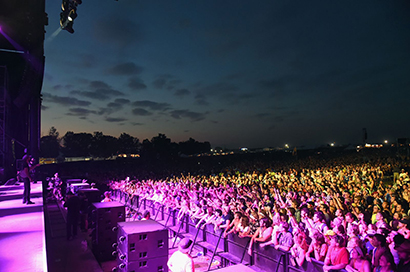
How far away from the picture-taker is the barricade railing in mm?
4961

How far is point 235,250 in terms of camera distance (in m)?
6.47

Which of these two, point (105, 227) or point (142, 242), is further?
point (105, 227)

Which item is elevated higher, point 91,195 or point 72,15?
point 72,15

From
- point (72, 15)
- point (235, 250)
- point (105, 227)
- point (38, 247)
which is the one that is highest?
point (72, 15)

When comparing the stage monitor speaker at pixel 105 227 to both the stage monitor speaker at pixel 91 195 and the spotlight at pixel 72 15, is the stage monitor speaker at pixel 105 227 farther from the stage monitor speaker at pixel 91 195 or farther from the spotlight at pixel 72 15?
the spotlight at pixel 72 15

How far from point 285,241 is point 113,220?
4222mm

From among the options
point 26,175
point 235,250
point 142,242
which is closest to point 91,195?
point 26,175

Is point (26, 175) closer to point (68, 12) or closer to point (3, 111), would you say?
point (68, 12)

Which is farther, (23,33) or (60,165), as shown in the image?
(60,165)

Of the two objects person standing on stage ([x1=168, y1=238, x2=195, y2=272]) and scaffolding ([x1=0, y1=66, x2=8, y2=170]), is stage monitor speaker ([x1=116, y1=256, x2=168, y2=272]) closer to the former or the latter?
person standing on stage ([x1=168, y1=238, x2=195, y2=272])

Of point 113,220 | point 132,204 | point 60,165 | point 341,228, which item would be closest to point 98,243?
point 113,220

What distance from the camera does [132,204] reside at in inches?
553

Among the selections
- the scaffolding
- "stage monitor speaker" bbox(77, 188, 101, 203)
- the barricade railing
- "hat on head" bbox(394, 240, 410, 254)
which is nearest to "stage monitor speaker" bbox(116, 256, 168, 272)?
the barricade railing

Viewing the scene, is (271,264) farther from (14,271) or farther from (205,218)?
(14,271)
